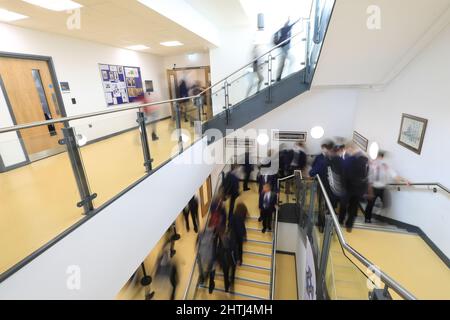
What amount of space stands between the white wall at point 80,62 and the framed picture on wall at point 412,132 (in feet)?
14.6

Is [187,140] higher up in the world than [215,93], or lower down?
lower down

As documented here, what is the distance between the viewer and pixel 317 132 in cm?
707

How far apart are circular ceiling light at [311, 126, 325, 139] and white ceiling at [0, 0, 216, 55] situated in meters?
4.49

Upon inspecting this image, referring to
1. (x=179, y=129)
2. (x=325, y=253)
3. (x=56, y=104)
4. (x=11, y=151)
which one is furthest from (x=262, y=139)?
(x=11, y=151)

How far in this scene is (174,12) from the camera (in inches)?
167

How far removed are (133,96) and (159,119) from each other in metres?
4.02

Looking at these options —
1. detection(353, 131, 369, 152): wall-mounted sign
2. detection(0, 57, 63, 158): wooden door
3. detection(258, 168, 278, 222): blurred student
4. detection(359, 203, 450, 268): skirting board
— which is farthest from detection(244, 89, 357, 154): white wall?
detection(0, 57, 63, 158): wooden door

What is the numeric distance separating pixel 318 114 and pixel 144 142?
5.64 meters

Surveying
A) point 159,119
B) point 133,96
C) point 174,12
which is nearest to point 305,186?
point 159,119

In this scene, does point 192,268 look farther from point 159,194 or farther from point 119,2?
point 119,2

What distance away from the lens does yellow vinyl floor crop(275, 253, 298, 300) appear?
5664 millimetres

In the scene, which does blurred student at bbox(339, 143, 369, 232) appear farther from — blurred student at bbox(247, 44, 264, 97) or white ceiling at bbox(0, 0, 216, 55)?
white ceiling at bbox(0, 0, 216, 55)

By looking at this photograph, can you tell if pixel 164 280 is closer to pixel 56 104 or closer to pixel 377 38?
pixel 56 104
